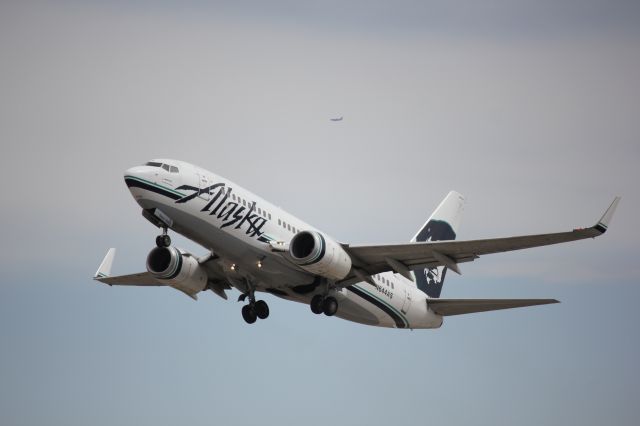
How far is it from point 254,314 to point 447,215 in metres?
15.5

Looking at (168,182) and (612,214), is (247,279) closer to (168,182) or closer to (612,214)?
(168,182)

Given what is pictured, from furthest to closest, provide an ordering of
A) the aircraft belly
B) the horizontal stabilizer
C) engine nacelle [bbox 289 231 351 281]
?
1. the horizontal stabilizer
2. engine nacelle [bbox 289 231 351 281]
3. the aircraft belly

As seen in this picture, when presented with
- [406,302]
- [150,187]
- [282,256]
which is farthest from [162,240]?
[406,302]

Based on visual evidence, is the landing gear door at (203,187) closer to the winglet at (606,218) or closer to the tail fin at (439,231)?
the winglet at (606,218)

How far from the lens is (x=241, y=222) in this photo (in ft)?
149

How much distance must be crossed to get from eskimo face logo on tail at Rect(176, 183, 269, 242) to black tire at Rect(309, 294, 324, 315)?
4.68m

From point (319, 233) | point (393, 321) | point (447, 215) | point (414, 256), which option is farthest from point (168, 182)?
point (447, 215)

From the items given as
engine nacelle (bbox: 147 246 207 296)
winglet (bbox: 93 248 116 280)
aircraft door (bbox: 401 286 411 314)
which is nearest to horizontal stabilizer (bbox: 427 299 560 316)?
aircraft door (bbox: 401 286 411 314)

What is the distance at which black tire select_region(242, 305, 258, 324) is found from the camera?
5116 cm

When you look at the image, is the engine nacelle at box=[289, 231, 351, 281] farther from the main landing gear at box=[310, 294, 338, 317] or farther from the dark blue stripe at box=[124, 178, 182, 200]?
the dark blue stripe at box=[124, 178, 182, 200]

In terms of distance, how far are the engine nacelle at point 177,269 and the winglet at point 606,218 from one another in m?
19.6

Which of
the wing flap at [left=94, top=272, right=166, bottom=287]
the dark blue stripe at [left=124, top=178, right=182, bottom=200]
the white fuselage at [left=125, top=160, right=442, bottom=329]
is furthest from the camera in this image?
the wing flap at [left=94, top=272, right=166, bottom=287]

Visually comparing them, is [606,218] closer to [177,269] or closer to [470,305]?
[470,305]

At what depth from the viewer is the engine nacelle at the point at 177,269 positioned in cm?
4981
